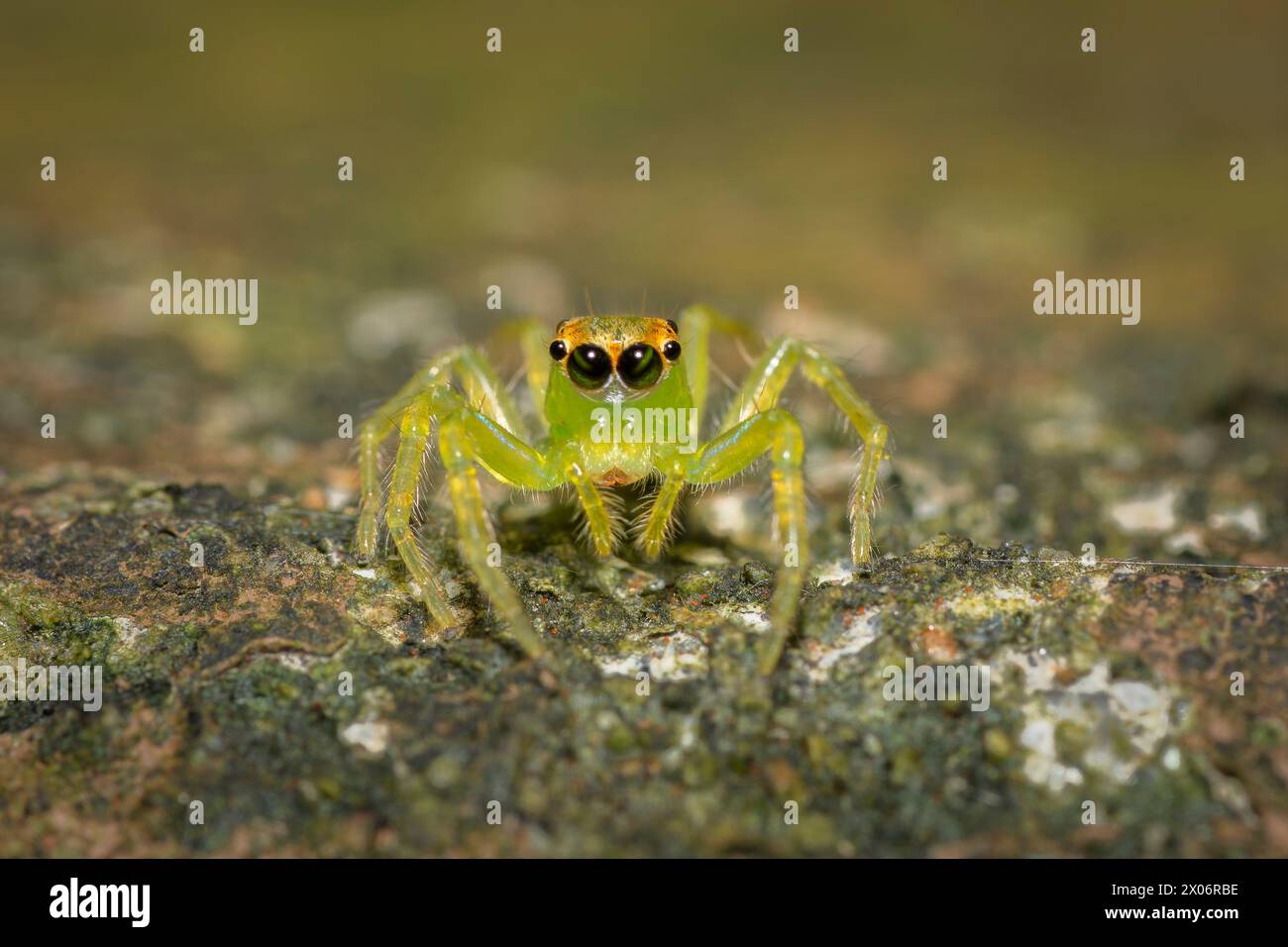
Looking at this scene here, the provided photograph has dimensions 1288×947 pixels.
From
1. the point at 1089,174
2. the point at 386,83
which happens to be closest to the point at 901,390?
the point at 1089,174

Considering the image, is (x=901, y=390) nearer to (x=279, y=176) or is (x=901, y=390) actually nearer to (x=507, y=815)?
(x=507, y=815)

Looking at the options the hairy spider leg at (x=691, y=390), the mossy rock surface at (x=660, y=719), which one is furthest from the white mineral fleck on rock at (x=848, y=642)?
the hairy spider leg at (x=691, y=390)

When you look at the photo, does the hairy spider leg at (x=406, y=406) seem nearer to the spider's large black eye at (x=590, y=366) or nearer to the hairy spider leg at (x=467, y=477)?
the hairy spider leg at (x=467, y=477)

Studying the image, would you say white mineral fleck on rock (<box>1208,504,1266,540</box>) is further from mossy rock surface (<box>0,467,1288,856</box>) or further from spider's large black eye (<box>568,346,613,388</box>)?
spider's large black eye (<box>568,346,613,388</box>)

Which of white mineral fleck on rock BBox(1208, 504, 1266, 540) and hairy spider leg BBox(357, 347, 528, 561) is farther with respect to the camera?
white mineral fleck on rock BBox(1208, 504, 1266, 540)

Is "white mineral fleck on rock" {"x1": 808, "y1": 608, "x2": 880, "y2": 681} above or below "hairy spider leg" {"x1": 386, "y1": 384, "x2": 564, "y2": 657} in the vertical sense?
below

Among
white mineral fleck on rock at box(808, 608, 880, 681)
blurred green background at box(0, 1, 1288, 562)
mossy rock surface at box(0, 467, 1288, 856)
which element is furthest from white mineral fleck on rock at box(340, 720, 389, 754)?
blurred green background at box(0, 1, 1288, 562)

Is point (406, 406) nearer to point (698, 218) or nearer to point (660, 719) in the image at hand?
point (660, 719)
